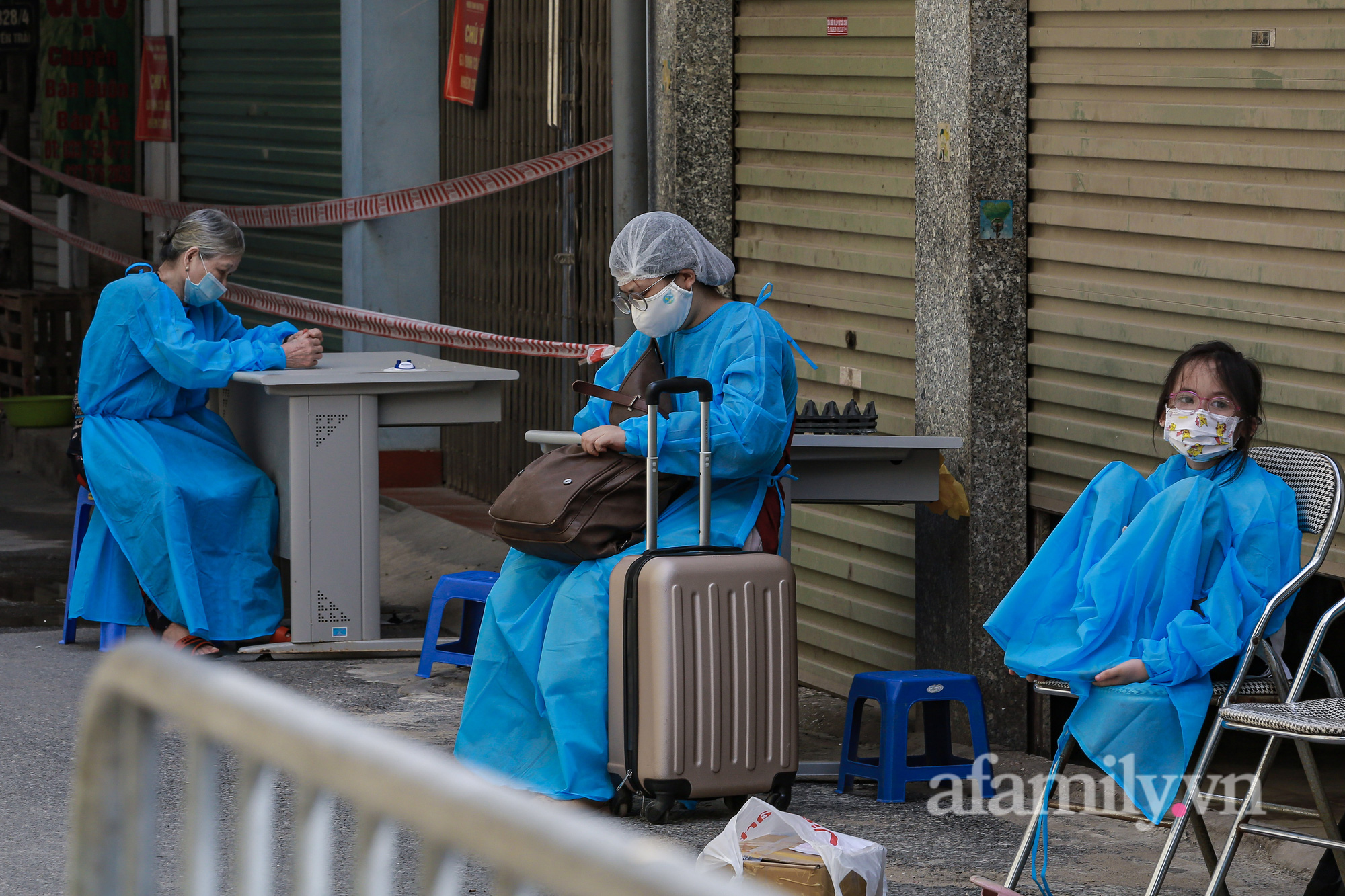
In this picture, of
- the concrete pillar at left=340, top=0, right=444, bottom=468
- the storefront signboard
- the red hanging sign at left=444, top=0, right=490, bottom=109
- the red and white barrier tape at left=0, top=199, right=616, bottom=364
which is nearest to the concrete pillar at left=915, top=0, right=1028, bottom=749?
the red and white barrier tape at left=0, top=199, right=616, bottom=364

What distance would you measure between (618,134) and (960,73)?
211cm

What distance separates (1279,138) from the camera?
4664 millimetres

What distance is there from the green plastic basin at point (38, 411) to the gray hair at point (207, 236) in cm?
517

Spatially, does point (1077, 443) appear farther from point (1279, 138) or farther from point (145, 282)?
point (145, 282)

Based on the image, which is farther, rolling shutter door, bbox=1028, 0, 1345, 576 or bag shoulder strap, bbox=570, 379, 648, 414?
bag shoulder strap, bbox=570, 379, 648, 414

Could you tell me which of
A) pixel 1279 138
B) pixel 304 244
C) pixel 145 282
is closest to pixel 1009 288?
pixel 1279 138

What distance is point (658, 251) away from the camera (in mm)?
4887

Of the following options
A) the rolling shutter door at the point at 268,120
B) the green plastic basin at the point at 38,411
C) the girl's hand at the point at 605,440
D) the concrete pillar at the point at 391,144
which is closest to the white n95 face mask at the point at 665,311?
the girl's hand at the point at 605,440

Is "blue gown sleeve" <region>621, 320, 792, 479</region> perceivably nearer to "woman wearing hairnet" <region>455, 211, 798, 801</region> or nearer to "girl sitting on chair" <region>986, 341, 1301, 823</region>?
"woman wearing hairnet" <region>455, 211, 798, 801</region>

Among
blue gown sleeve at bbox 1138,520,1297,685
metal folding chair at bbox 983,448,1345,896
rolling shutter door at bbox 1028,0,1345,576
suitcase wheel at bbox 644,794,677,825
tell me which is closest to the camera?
metal folding chair at bbox 983,448,1345,896

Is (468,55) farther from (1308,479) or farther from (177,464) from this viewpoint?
(1308,479)

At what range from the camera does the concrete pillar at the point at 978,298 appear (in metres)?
5.47

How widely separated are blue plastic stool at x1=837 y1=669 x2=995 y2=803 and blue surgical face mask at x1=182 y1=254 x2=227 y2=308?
2.86 m

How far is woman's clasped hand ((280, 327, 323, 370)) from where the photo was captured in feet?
22.7
